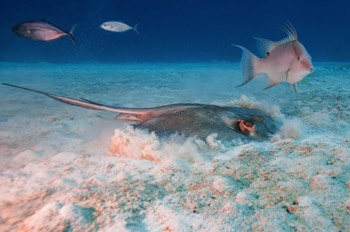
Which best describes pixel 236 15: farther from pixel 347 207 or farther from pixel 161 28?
pixel 347 207

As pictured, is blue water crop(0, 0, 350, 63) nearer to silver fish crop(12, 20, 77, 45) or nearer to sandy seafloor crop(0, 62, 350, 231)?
silver fish crop(12, 20, 77, 45)

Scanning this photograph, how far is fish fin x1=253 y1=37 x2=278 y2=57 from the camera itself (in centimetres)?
338

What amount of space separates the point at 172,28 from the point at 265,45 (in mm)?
40932

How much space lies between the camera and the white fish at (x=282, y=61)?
2980mm

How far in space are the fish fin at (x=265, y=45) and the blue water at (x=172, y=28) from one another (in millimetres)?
20562

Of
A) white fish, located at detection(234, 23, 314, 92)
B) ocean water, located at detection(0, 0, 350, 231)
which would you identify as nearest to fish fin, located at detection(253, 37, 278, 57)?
white fish, located at detection(234, 23, 314, 92)

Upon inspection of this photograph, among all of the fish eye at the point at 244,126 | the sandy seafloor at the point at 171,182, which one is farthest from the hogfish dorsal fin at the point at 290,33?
the fish eye at the point at 244,126

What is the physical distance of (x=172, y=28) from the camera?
42.1 meters

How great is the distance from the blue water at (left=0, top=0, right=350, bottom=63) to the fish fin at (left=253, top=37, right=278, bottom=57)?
2056 centimetres

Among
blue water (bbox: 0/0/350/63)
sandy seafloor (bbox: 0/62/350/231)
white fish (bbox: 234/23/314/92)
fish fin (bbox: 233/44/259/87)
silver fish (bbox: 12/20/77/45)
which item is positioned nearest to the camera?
sandy seafloor (bbox: 0/62/350/231)

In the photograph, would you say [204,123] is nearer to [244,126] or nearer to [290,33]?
[244,126]

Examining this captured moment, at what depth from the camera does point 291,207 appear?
1432mm

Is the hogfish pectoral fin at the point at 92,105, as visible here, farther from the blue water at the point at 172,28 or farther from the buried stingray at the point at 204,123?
the blue water at the point at 172,28

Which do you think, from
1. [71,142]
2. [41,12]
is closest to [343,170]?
[71,142]
